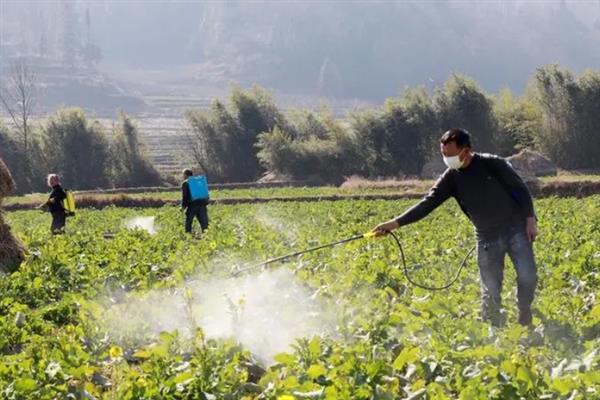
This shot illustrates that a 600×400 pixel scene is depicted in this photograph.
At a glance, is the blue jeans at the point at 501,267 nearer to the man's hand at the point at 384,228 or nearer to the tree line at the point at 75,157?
the man's hand at the point at 384,228

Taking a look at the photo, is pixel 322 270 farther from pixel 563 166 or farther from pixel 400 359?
pixel 563 166

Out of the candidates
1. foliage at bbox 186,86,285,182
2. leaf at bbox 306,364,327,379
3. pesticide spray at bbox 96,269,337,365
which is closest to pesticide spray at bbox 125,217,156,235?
pesticide spray at bbox 96,269,337,365

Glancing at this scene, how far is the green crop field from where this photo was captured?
4727 mm

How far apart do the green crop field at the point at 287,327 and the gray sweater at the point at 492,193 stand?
2.68 ft

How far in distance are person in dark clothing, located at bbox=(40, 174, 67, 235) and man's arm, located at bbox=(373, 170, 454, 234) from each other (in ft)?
33.9

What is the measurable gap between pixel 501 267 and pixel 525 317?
539 millimetres

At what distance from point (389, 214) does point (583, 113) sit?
34202 mm

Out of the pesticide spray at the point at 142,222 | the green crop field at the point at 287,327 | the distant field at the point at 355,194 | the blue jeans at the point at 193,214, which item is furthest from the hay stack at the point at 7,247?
the distant field at the point at 355,194

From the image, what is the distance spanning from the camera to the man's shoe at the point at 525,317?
7062 mm

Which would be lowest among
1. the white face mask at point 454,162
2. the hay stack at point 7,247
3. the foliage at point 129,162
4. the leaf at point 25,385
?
the leaf at point 25,385

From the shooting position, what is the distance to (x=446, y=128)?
179 feet

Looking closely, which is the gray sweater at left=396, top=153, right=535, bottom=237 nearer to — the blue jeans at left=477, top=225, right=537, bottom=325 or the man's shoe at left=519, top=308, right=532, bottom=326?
the blue jeans at left=477, top=225, right=537, bottom=325

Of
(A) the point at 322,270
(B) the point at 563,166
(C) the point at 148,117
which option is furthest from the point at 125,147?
(C) the point at 148,117

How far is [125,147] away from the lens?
211 ft
